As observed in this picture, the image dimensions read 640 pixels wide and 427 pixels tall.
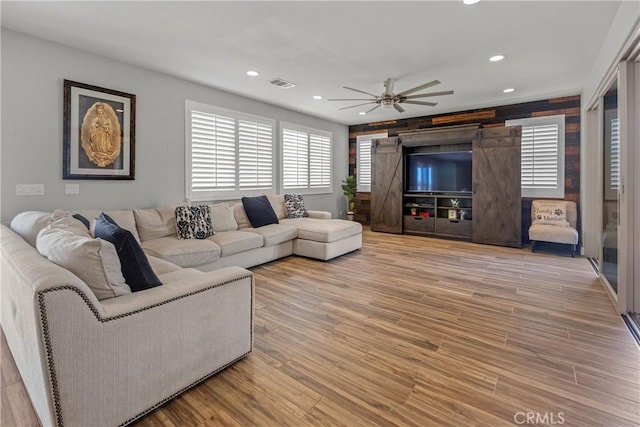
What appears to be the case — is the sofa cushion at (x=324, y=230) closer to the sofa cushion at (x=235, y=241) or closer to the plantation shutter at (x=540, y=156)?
the sofa cushion at (x=235, y=241)

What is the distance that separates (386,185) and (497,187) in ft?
7.48

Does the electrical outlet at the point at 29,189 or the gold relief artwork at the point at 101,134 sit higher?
the gold relief artwork at the point at 101,134

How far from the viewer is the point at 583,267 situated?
4.38m

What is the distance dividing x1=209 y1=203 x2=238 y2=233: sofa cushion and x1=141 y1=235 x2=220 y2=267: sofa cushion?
63 cm

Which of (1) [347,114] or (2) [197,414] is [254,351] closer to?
(2) [197,414]

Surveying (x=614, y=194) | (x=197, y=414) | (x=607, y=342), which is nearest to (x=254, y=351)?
(x=197, y=414)

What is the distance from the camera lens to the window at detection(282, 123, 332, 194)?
650cm

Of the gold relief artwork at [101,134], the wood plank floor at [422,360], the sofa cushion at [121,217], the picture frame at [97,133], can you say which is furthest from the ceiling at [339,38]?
the wood plank floor at [422,360]

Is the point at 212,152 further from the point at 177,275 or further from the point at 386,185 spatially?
the point at 386,185

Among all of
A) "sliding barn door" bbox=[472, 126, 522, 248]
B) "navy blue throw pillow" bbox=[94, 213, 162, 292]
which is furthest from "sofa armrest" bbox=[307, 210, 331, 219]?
"navy blue throw pillow" bbox=[94, 213, 162, 292]

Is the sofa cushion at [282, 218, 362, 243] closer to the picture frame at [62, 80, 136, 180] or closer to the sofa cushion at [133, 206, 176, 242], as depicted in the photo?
the sofa cushion at [133, 206, 176, 242]

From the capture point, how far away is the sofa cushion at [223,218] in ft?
15.0

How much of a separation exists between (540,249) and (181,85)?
6.49m

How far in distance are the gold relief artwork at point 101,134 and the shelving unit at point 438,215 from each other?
18.4ft
